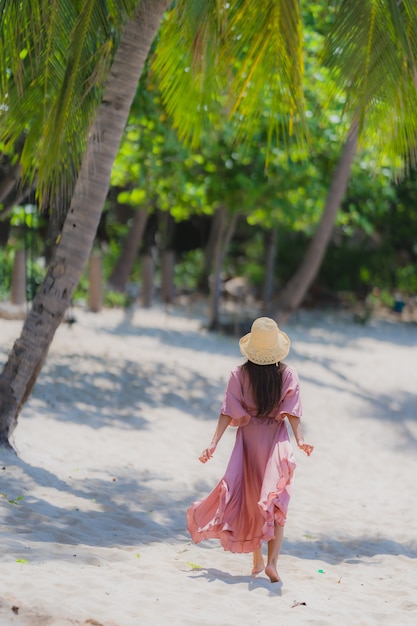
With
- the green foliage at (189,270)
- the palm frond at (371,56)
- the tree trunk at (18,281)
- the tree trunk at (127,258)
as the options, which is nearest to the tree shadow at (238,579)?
the palm frond at (371,56)

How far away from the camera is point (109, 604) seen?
5035mm

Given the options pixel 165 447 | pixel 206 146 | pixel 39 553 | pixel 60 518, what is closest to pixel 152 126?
pixel 206 146

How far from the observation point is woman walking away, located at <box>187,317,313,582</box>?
233 inches

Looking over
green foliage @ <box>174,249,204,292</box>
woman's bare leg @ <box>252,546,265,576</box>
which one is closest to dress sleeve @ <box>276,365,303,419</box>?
woman's bare leg @ <box>252,546,265,576</box>

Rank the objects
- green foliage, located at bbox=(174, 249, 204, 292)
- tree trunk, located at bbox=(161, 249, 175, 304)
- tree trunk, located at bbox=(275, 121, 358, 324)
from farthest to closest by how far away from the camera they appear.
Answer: green foliage, located at bbox=(174, 249, 204, 292) → tree trunk, located at bbox=(161, 249, 175, 304) → tree trunk, located at bbox=(275, 121, 358, 324)

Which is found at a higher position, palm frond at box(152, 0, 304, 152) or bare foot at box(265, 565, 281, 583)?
palm frond at box(152, 0, 304, 152)

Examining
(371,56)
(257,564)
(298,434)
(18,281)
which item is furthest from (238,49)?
(18,281)

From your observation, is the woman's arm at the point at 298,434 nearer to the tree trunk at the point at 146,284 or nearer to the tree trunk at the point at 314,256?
the tree trunk at the point at 314,256

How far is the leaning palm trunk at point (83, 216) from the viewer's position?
8.29m

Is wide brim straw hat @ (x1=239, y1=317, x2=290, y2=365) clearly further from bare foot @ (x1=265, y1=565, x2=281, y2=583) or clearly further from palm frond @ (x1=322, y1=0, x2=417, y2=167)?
palm frond @ (x1=322, y1=0, x2=417, y2=167)

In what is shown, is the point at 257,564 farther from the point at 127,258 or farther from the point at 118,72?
the point at 127,258

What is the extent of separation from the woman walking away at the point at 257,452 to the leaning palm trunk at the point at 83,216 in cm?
280

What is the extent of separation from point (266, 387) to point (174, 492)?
10.7 feet

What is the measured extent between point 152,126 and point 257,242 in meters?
16.3
